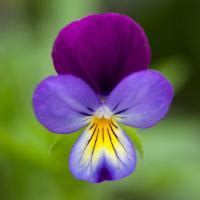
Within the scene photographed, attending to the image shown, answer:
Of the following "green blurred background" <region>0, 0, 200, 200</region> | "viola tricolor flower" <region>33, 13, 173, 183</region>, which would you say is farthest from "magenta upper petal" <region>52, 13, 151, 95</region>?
"green blurred background" <region>0, 0, 200, 200</region>

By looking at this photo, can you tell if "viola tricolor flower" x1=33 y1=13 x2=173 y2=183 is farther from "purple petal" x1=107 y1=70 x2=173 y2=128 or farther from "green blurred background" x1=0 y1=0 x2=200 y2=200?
"green blurred background" x1=0 y1=0 x2=200 y2=200

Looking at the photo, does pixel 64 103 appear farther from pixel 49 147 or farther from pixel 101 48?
pixel 49 147

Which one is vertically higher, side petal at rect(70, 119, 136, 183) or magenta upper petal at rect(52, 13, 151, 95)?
magenta upper petal at rect(52, 13, 151, 95)

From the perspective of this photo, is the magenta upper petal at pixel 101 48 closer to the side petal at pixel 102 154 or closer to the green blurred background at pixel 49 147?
the side petal at pixel 102 154

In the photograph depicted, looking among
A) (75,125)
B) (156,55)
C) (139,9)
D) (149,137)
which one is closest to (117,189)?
(149,137)

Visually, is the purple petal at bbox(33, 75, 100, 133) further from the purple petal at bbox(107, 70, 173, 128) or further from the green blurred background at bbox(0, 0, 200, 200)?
the green blurred background at bbox(0, 0, 200, 200)

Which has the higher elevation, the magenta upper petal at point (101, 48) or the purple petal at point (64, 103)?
the magenta upper petal at point (101, 48)

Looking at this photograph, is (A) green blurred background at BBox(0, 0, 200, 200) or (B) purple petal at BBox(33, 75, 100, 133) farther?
(A) green blurred background at BBox(0, 0, 200, 200)

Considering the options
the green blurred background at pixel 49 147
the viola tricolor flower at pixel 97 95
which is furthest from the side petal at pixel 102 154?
the green blurred background at pixel 49 147

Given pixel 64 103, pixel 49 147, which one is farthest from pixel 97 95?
pixel 49 147
